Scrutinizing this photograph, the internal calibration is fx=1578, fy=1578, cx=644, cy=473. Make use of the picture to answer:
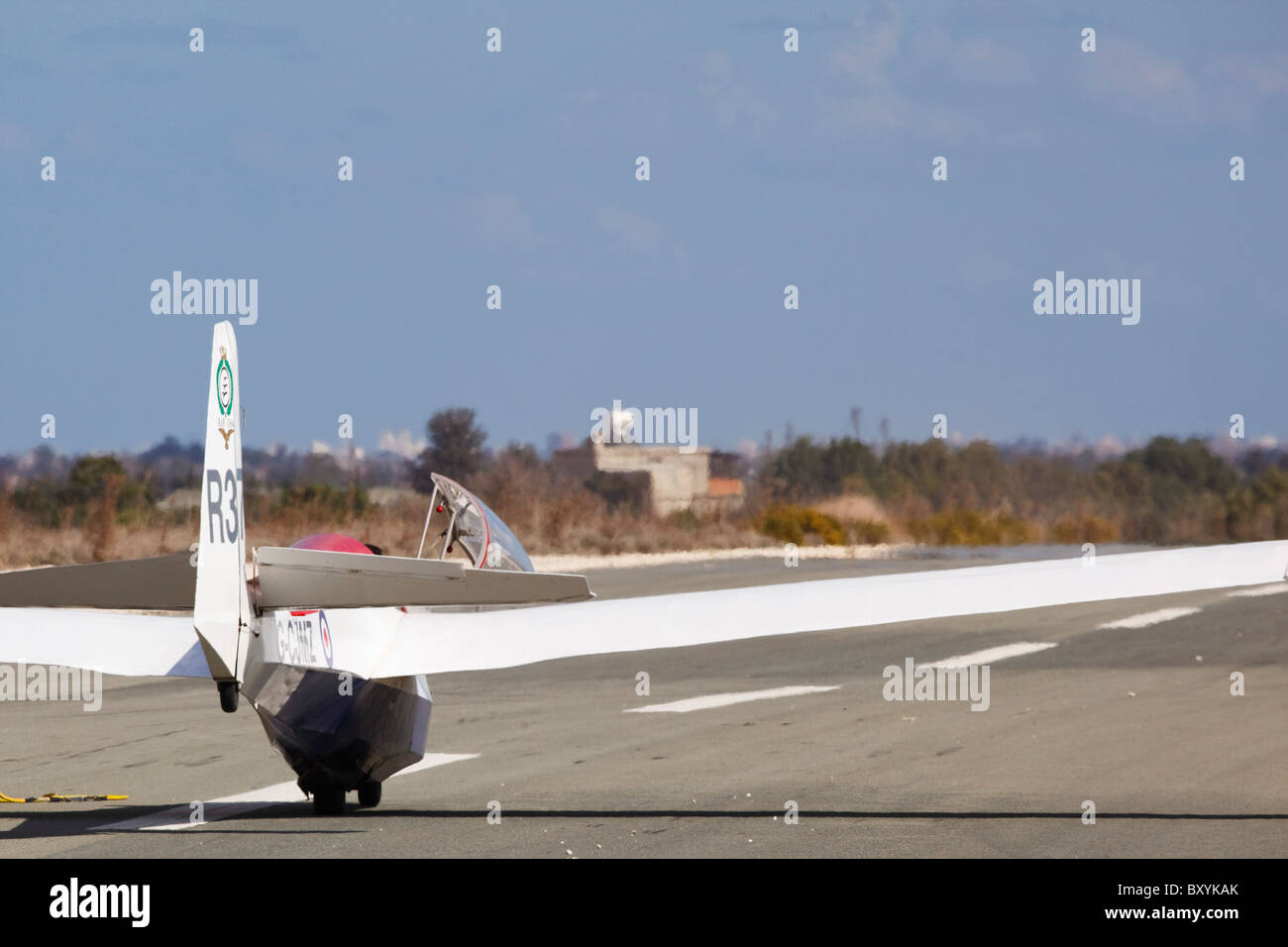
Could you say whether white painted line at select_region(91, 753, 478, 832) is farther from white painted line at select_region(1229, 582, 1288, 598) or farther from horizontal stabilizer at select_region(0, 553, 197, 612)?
white painted line at select_region(1229, 582, 1288, 598)

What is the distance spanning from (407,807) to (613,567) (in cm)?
3509

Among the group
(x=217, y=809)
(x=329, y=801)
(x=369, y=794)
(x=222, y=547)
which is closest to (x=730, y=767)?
(x=369, y=794)

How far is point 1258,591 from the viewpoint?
123 feet

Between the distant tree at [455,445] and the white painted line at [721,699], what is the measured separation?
2815cm

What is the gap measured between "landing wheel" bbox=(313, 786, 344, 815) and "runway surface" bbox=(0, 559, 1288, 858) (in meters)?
0.29

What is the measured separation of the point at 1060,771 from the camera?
43.3 feet

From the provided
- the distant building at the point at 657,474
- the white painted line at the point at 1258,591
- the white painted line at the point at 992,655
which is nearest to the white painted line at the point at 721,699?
the white painted line at the point at 992,655

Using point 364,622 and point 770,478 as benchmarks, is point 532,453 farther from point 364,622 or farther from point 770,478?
point 364,622

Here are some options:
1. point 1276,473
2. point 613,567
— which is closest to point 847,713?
point 1276,473

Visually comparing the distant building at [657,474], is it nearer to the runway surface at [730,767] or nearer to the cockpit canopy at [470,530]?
the runway surface at [730,767]

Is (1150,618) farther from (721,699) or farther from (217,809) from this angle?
(217,809)

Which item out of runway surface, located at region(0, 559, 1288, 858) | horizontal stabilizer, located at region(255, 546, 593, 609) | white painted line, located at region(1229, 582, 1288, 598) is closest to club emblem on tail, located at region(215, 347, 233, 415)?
horizontal stabilizer, located at region(255, 546, 593, 609)

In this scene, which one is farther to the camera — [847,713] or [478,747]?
[847,713]

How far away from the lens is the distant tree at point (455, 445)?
160ft
